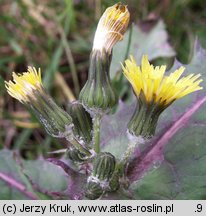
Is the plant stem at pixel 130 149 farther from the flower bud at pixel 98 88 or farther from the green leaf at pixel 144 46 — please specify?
the green leaf at pixel 144 46

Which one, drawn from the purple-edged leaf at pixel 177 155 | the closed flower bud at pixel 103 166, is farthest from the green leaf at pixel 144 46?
the closed flower bud at pixel 103 166

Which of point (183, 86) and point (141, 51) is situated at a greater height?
point (141, 51)

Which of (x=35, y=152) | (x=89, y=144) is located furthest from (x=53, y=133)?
(x=35, y=152)

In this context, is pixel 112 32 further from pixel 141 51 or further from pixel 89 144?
pixel 141 51

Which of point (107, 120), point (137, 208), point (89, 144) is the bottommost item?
point (137, 208)

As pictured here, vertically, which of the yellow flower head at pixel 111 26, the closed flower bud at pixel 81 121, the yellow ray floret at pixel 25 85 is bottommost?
the closed flower bud at pixel 81 121

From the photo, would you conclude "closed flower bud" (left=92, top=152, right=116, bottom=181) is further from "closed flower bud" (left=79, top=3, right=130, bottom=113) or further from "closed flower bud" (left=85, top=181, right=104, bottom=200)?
"closed flower bud" (left=79, top=3, right=130, bottom=113)

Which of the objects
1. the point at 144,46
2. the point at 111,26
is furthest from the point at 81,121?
the point at 144,46

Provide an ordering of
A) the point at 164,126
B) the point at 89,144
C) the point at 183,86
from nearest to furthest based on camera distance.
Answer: the point at 183,86 → the point at 89,144 → the point at 164,126
